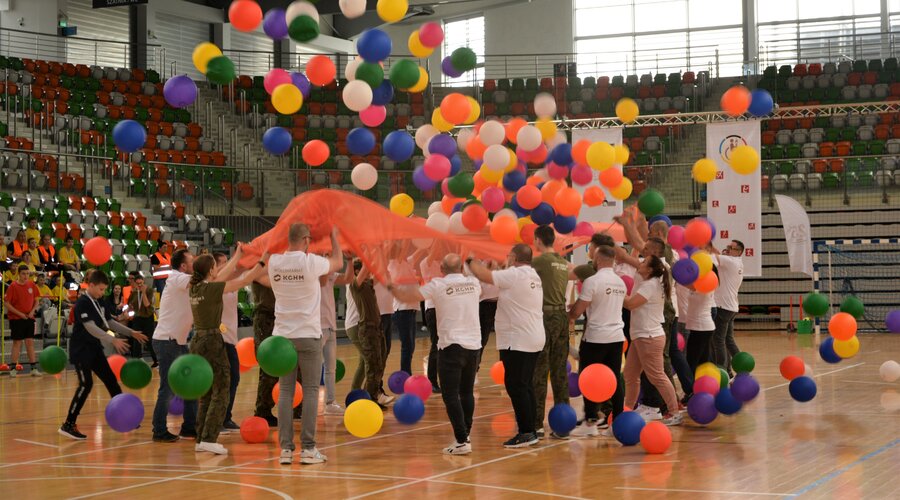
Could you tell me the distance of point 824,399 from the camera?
1067 cm

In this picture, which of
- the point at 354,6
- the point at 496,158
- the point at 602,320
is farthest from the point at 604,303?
the point at 354,6

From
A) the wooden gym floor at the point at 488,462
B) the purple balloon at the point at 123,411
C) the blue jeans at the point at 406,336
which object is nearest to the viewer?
the wooden gym floor at the point at 488,462

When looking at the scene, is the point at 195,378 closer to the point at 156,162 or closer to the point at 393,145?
the point at 393,145

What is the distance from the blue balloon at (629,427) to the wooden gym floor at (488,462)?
0.08m

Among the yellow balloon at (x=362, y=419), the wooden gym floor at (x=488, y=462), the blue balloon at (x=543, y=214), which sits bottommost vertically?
the wooden gym floor at (x=488, y=462)

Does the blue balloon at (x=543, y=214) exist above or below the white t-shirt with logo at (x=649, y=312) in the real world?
above

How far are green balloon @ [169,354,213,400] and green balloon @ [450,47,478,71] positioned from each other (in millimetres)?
5012

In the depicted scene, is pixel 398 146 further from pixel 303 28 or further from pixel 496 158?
pixel 303 28

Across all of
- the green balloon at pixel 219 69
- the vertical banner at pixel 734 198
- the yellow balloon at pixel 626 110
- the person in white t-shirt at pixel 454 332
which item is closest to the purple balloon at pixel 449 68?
the yellow balloon at pixel 626 110

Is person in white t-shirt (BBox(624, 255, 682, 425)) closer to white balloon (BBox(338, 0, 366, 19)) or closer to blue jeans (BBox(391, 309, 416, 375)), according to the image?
blue jeans (BBox(391, 309, 416, 375))

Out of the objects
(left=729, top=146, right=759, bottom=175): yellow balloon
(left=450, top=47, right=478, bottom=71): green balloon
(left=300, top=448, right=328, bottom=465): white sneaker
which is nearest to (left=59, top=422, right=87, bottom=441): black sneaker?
(left=300, top=448, right=328, bottom=465): white sneaker

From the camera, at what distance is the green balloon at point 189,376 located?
7203mm

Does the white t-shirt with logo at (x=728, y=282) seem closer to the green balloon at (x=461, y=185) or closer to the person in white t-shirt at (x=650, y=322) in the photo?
the person in white t-shirt at (x=650, y=322)

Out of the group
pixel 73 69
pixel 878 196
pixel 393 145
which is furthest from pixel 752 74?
pixel 393 145
